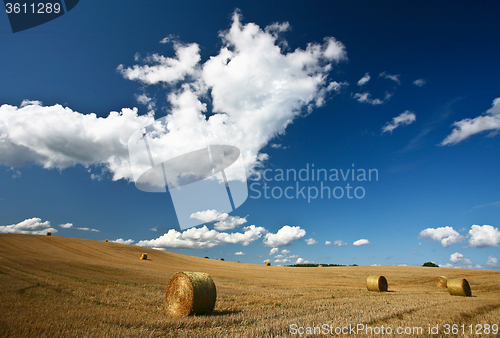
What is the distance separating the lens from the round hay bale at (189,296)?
8.62 metres

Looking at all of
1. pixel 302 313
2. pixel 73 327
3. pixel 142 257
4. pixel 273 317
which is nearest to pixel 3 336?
pixel 73 327

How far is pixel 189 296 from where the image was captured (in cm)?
873

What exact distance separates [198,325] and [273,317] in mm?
2277

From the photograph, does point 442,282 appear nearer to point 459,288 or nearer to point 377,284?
point 459,288

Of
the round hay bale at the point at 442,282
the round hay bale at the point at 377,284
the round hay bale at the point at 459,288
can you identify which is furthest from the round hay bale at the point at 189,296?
the round hay bale at the point at 442,282

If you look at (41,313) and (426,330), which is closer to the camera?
(426,330)

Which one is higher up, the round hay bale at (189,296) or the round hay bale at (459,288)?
the round hay bale at (189,296)

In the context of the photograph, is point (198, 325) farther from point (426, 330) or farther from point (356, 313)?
point (426, 330)

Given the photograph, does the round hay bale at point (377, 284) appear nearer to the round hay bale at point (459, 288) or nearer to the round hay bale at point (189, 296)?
the round hay bale at point (459, 288)

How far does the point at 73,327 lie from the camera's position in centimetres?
601

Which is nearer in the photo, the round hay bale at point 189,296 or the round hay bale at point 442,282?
the round hay bale at point 189,296

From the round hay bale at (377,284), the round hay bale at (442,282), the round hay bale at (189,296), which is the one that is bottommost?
the round hay bale at (442,282)

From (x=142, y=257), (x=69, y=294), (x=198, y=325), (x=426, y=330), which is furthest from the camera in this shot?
(x=142, y=257)

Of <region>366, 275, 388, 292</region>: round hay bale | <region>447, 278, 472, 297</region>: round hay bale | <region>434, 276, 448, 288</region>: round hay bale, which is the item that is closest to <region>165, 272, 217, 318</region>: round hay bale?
<region>366, 275, 388, 292</region>: round hay bale
